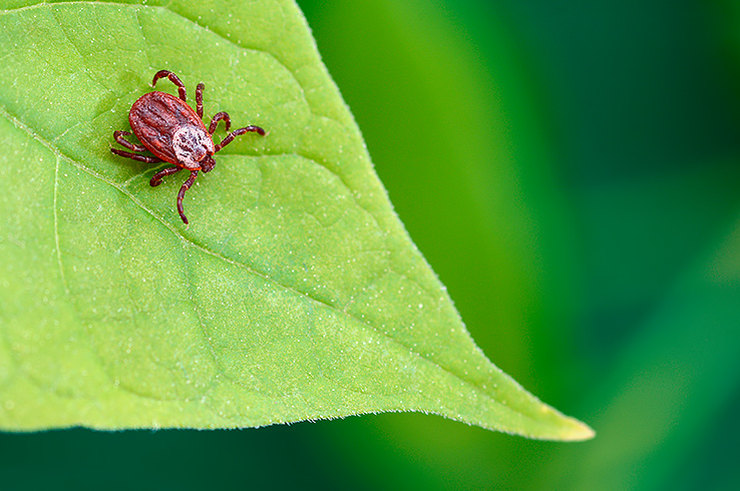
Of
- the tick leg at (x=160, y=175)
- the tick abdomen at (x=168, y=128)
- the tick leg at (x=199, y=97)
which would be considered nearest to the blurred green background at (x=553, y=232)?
the tick abdomen at (x=168, y=128)

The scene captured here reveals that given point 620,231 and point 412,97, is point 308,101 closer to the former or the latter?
point 412,97

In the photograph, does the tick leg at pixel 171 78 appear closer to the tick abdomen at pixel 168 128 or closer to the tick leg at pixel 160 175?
the tick abdomen at pixel 168 128

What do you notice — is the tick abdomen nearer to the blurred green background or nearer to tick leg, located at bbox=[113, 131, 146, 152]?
tick leg, located at bbox=[113, 131, 146, 152]

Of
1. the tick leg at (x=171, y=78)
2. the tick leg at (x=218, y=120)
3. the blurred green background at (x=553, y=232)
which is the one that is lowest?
the blurred green background at (x=553, y=232)

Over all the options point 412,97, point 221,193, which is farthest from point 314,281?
point 412,97

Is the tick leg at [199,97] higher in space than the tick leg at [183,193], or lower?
higher

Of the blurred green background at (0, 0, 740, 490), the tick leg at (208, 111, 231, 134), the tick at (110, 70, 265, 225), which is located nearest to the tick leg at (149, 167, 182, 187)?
the tick at (110, 70, 265, 225)

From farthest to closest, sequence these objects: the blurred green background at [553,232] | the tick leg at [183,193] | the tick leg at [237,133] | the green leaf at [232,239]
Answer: the blurred green background at [553,232]
the tick leg at [237,133]
the tick leg at [183,193]
the green leaf at [232,239]
